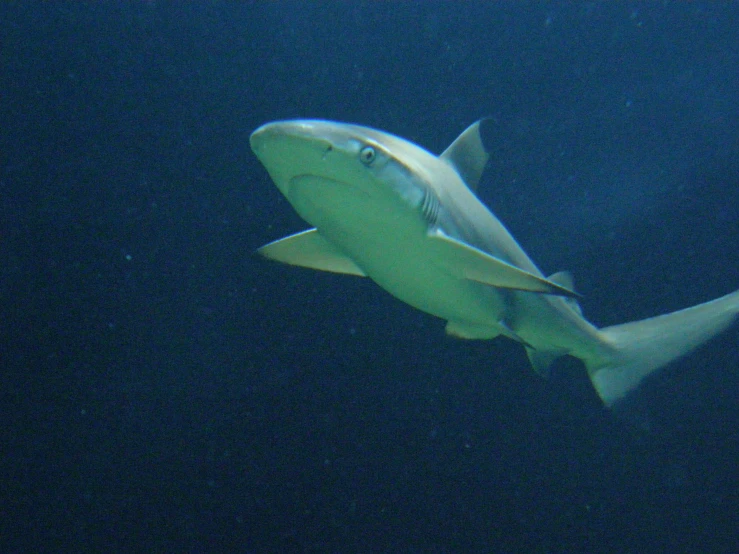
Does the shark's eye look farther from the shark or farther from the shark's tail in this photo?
the shark's tail

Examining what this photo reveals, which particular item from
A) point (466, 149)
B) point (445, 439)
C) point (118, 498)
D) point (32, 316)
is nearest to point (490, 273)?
point (466, 149)

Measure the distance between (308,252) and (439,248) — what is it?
95 centimetres

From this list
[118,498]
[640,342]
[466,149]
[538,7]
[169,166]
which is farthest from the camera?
[538,7]

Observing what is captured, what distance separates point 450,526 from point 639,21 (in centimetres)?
537

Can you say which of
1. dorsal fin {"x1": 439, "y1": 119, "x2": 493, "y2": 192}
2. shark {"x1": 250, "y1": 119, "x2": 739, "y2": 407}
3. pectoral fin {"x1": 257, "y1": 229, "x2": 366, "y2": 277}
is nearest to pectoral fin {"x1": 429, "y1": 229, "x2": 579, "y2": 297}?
shark {"x1": 250, "y1": 119, "x2": 739, "y2": 407}

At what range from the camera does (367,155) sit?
2014mm

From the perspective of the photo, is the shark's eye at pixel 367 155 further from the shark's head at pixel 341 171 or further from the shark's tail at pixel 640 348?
the shark's tail at pixel 640 348

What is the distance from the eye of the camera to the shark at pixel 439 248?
2.04 meters

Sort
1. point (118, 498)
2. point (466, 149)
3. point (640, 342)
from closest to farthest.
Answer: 1. point (466, 149)
2. point (640, 342)
3. point (118, 498)

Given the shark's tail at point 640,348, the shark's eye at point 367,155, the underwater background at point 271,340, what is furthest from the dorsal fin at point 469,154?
the underwater background at point 271,340

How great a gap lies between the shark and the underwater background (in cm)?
133

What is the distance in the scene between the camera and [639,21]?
5332mm

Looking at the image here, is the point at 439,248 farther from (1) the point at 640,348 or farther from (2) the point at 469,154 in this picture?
(1) the point at 640,348

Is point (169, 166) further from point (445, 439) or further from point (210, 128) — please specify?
point (445, 439)
